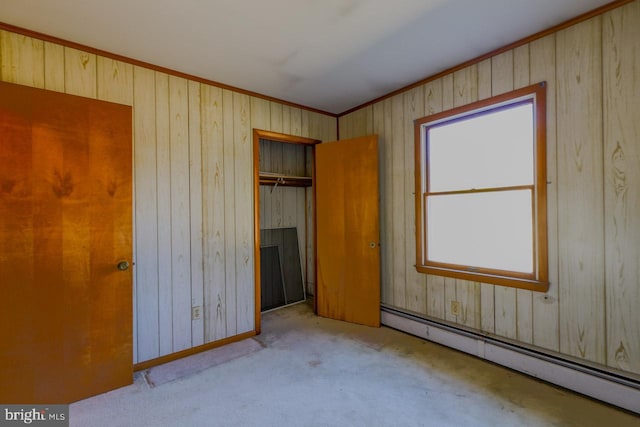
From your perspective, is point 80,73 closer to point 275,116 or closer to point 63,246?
point 63,246

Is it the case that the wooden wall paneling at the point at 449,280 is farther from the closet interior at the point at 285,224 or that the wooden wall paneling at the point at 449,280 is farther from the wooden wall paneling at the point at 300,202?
the wooden wall paneling at the point at 300,202

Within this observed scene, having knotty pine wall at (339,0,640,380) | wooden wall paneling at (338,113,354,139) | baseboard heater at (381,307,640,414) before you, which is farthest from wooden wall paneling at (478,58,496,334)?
wooden wall paneling at (338,113,354,139)

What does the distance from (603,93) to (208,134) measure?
306 centimetres

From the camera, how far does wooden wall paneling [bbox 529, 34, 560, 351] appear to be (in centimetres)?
207

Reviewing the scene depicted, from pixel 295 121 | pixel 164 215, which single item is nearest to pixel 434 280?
pixel 295 121

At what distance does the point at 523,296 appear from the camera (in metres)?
2.23

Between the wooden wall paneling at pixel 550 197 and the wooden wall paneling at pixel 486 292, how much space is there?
333mm

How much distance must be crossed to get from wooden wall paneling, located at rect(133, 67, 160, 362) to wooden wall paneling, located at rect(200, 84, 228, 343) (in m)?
0.42

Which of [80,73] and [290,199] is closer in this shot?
[80,73]

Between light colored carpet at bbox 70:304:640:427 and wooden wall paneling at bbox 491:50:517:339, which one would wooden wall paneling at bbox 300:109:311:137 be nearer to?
wooden wall paneling at bbox 491:50:517:339

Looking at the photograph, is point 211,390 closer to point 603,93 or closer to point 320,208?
point 320,208

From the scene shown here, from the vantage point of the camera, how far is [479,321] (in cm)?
249

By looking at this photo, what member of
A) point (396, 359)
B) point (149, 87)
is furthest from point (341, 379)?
point (149, 87)

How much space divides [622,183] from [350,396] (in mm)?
2227
